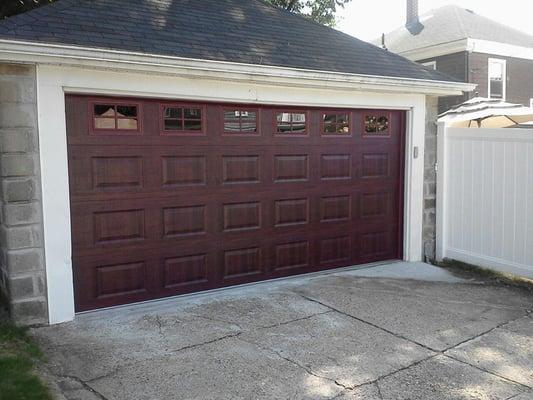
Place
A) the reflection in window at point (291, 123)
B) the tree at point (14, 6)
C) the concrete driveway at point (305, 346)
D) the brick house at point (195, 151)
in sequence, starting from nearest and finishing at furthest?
the concrete driveway at point (305, 346) → the brick house at point (195, 151) → the reflection in window at point (291, 123) → the tree at point (14, 6)

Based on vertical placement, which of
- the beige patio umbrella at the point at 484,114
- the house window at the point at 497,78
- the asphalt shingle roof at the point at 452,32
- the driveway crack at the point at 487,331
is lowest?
the driveway crack at the point at 487,331

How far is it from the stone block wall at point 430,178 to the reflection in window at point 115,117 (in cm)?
407

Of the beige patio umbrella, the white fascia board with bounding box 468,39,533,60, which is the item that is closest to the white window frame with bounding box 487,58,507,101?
the white fascia board with bounding box 468,39,533,60

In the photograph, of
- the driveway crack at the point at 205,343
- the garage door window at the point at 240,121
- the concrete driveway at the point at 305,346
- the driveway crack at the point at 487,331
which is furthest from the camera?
the garage door window at the point at 240,121

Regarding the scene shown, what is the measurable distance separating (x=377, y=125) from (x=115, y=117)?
3.52m

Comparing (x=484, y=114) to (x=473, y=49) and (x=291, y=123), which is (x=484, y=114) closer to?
(x=291, y=123)

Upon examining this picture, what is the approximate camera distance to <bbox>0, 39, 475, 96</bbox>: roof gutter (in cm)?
460

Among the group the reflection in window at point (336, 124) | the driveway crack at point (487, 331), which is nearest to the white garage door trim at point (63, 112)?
the reflection in window at point (336, 124)

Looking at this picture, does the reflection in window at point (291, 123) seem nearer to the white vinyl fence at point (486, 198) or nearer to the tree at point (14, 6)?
the white vinyl fence at point (486, 198)

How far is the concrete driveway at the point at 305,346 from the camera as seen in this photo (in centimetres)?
393

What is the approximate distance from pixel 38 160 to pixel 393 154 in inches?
180

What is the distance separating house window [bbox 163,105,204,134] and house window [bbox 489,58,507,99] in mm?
15316

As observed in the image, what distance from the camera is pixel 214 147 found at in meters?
6.05

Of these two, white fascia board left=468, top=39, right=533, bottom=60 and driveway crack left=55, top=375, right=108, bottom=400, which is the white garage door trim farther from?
Result: white fascia board left=468, top=39, right=533, bottom=60
